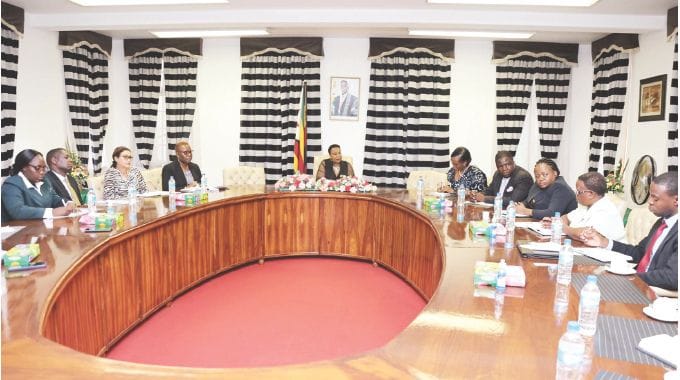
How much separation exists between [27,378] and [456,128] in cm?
654

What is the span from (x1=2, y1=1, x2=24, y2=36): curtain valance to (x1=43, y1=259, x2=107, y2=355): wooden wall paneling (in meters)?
3.63

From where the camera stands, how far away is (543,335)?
1.75 m

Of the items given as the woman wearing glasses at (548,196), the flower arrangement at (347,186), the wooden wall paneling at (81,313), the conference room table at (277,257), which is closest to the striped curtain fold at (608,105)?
the woman wearing glasses at (548,196)

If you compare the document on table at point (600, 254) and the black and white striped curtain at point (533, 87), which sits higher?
the black and white striped curtain at point (533, 87)

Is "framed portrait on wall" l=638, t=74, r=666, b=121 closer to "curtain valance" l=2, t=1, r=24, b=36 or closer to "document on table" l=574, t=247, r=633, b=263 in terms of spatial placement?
"document on table" l=574, t=247, r=633, b=263

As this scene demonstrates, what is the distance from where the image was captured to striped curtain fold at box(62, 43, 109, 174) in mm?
6336

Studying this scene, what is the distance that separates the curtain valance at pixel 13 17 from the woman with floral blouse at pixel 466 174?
15.9 feet

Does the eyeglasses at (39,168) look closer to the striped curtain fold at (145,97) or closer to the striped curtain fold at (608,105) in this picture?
the striped curtain fold at (145,97)

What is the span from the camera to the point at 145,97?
7.41 m

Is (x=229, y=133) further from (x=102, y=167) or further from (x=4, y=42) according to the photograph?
(x=4, y=42)

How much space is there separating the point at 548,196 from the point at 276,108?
4.21m

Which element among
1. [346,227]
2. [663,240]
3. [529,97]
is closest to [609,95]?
[529,97]

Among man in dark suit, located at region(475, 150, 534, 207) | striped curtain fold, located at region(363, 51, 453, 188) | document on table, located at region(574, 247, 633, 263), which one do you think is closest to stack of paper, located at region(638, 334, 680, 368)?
document on table, located at region(574, 247, 633, 263)

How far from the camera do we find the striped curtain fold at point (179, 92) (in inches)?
287
